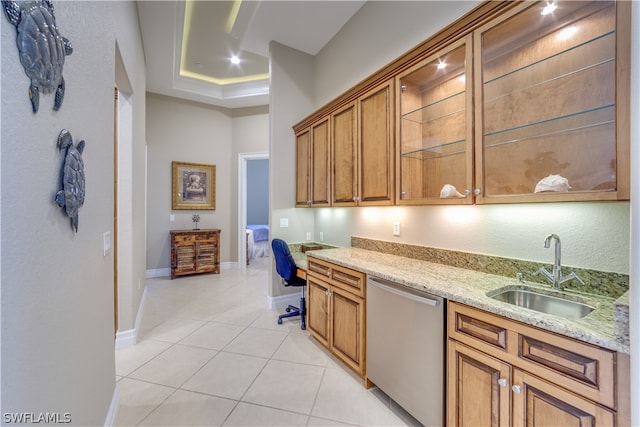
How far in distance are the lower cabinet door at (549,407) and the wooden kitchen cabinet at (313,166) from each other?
219cm

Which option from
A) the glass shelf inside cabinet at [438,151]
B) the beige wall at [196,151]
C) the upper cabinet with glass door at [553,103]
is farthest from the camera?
the beige wall at [196,151]

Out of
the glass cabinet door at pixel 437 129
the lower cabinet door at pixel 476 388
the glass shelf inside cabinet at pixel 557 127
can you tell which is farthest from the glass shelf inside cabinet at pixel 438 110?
the lower cabinet door at pixel 476 388

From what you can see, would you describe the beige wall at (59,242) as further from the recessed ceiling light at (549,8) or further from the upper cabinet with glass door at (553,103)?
the recessed ceiling light at (549,8)

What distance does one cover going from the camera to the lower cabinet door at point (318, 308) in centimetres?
242

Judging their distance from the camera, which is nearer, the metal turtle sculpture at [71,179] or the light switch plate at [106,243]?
the metal turtle sculpture at [71,179]

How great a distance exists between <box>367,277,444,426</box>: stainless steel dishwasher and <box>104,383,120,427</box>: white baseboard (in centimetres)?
167

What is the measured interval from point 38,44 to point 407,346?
6.85 feet

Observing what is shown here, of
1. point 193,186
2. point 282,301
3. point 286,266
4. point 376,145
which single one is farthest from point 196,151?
point 376,145

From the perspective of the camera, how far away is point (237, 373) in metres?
2.19

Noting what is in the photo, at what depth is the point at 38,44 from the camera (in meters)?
0.77

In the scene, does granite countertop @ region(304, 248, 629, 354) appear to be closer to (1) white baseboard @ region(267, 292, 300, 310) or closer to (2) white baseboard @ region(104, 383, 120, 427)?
(1) white baseboard @ region(267, 292, 300, 310)

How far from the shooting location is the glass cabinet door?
1.72 metres

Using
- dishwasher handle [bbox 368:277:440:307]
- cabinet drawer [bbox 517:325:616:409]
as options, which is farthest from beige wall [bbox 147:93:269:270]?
cabinet drawer [bbox 517:325:616:409]

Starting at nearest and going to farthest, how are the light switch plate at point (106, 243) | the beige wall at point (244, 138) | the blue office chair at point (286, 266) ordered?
the light switch plate at point (106, 243) → the blue office chair at point (286, 266) → the beige wall at point (244, 138)
